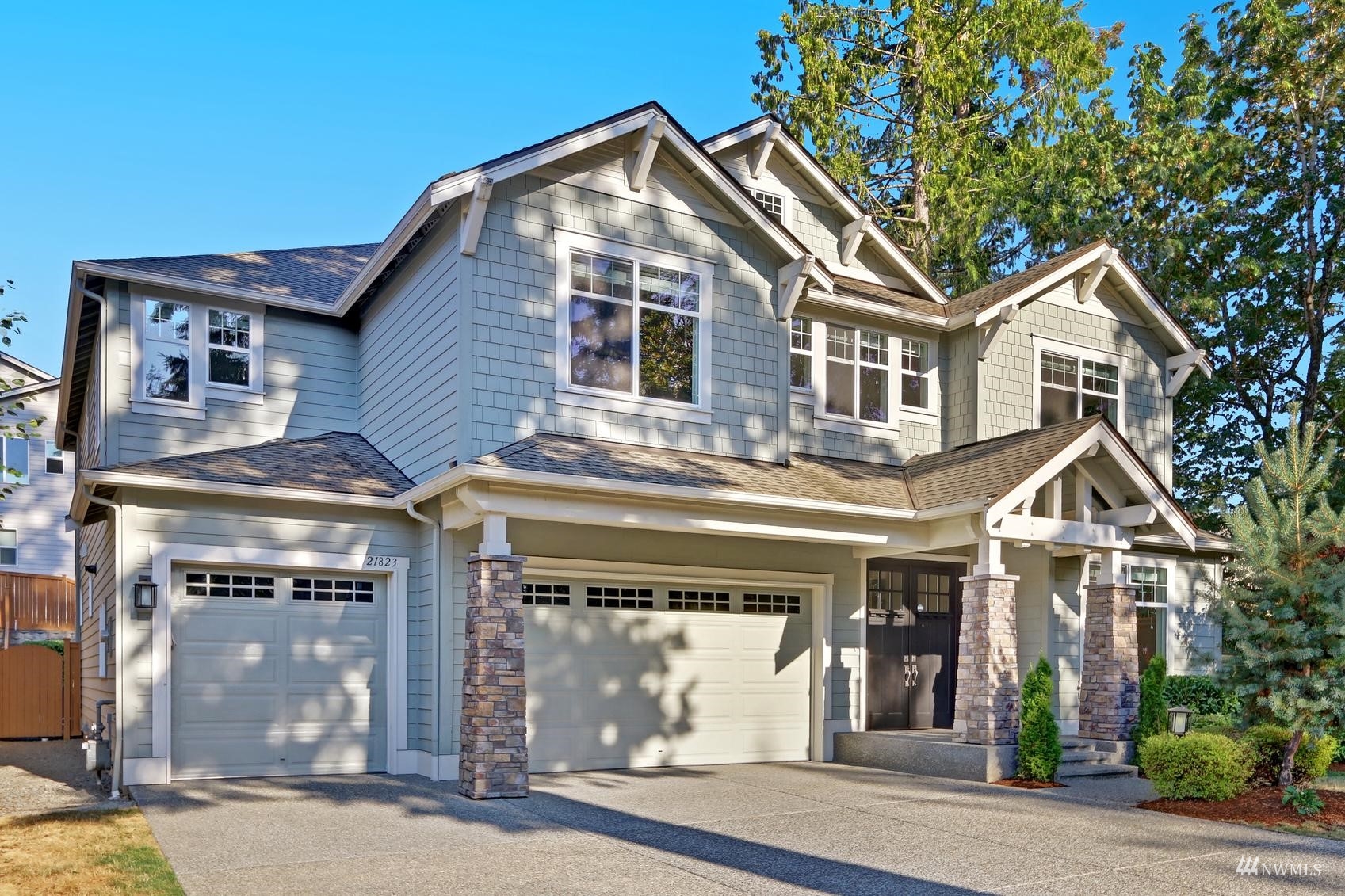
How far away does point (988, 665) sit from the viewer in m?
11.9

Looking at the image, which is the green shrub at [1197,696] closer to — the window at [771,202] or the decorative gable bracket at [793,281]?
the decorative gable bracket at [793,281]

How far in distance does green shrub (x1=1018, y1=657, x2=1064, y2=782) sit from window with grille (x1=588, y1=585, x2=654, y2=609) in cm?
437

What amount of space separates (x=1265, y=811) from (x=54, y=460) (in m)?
30.0

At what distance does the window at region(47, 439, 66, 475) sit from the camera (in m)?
29.4

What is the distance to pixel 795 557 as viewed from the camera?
44.8 feet

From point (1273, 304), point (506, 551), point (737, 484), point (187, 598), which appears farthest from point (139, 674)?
point (1273, 304)

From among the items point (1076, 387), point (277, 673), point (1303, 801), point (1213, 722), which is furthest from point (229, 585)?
point (1213, 722)

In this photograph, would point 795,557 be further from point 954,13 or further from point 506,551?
point 954,13

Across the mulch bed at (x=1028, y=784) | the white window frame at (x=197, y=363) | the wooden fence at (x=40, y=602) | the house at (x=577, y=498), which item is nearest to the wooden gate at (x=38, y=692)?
the house at (x=577, y=498)

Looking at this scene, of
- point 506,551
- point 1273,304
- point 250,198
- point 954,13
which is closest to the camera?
point 506,551

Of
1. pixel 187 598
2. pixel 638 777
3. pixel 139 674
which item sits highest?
pixel 187 598

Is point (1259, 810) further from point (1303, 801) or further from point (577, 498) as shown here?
point (577, 498)

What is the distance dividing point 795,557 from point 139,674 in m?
7.56

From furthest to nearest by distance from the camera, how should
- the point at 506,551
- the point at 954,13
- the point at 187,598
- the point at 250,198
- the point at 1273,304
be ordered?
1. the point at 954,13
2. the point at 1273,304
3. the point at 250,198
4. the point at 187,598
5. the point at 506,551
